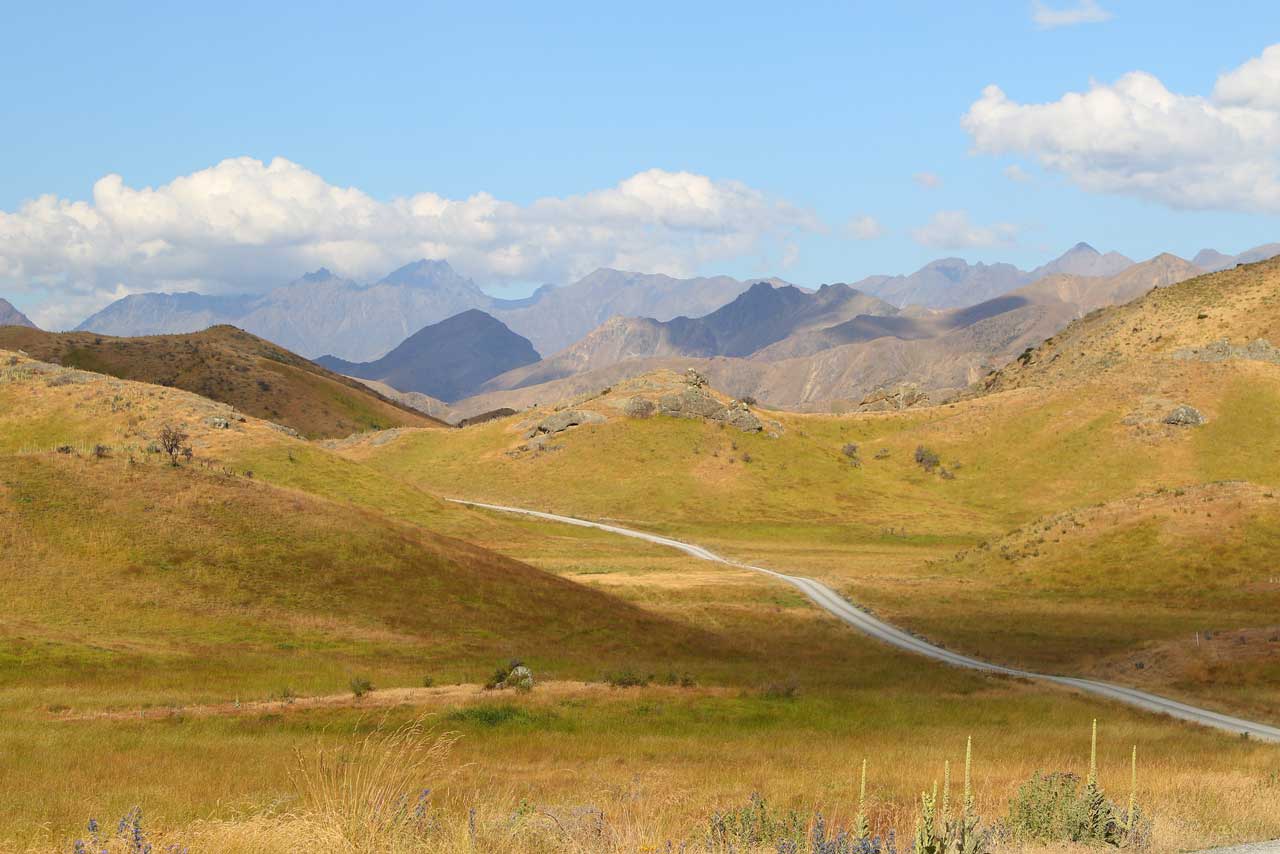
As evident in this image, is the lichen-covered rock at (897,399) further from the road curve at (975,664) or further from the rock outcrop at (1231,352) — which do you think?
the road curve at (975,664)

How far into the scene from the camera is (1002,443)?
5595 inches

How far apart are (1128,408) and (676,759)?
136 m

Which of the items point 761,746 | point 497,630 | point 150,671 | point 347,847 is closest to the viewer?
point 347,847

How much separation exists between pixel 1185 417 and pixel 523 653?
121281 mm

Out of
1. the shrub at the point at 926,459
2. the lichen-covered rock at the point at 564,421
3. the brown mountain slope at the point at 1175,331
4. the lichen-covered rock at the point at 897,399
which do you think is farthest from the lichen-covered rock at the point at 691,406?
the brown mountain slope at the point at 1175,331

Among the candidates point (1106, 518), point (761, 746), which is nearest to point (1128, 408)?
point (1106, 518)

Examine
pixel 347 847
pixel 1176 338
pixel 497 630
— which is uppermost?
pixel 1176 338

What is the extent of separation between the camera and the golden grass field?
16.4m

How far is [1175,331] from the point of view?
544 ft

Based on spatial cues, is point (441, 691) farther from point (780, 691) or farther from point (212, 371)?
point (212, 371)

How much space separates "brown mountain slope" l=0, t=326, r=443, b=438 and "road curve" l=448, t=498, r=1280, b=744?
95.0 meters

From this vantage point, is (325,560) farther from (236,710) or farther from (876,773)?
(876,773)

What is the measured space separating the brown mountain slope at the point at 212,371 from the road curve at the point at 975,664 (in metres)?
95.0

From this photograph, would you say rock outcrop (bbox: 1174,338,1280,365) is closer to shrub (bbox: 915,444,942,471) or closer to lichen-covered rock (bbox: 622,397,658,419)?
shrub (bbox: 915,444,942,471)
